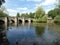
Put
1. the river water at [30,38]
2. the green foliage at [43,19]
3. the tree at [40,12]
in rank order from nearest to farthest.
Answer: the river water at [30,38] < the green foliage at [43,19] < the tree at [40,12]

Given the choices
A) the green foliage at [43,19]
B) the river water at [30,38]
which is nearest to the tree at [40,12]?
Answer: the green foliage at [43,19]

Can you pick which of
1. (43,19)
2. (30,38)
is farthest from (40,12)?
(30,38)

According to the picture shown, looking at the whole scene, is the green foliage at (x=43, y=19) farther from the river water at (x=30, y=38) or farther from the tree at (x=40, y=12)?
the river water at (x=30, y=38)

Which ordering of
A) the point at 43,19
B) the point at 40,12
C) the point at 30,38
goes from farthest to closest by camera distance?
the point at 40,12 < the point at 43,19 < the point at 30,38

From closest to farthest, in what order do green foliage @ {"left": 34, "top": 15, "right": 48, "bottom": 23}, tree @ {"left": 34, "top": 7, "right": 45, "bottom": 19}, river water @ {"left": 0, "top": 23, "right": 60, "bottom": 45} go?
river water @ {"left": 0, "top": 23, "right": 60, "bottom": 45} < green foliage @ {"left": 34, "top": 15, "right": 48, "bottom": 23} < tree @ {"left": 34, "top": 7, "right": 45, "bottom": 19}

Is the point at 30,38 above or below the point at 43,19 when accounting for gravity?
below

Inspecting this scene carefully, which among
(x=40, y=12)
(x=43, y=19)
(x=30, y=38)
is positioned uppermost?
(x=40, y=12)

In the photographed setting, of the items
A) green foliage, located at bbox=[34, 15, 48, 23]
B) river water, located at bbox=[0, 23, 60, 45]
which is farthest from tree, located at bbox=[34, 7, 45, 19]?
river water, located at bbox=[0, 23, 60, 45]

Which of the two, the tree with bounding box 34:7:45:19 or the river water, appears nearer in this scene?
the river water

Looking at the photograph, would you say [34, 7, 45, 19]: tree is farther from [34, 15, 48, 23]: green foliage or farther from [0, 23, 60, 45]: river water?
[0, 23, 60, 45]: river water

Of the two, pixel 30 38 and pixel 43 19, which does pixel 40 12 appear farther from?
pixel 30 38

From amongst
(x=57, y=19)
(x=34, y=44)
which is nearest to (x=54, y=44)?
(x=34, y=44)

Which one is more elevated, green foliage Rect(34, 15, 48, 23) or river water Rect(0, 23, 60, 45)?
green foliage Rect(34, 15, 48, 23)

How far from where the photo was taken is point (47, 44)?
22000 millimetres
